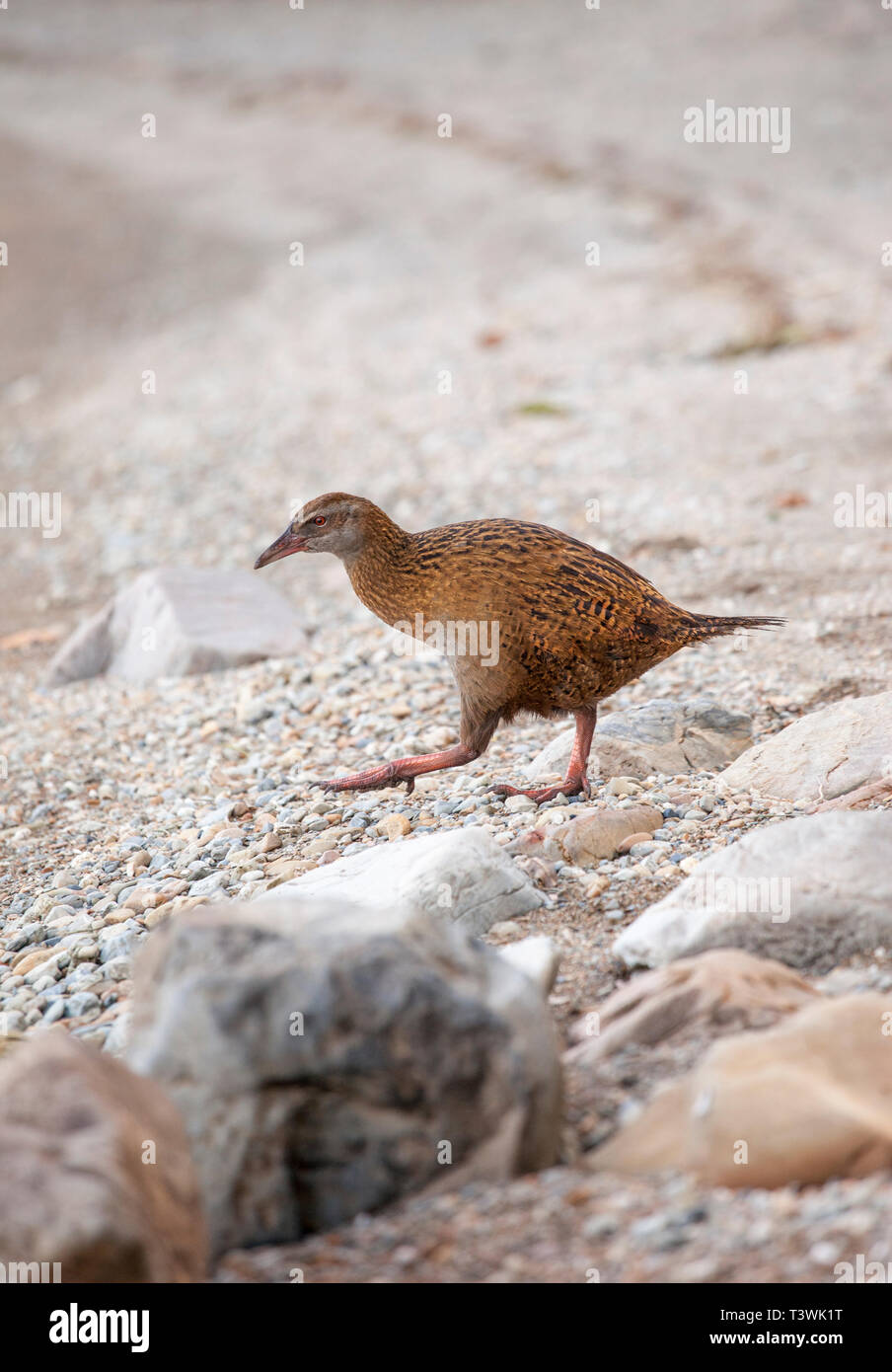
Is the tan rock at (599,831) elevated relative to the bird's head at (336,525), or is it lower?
lower

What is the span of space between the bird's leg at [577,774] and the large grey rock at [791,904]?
1.46 meters

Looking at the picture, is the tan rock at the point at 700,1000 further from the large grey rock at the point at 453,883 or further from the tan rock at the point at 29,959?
the tan rock at the point at 29,959

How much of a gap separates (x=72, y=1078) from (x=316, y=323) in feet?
50.0

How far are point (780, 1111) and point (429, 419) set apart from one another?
1098cm

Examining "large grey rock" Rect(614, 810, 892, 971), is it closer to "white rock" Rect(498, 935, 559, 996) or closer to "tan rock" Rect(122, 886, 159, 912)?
"white rock" Rect(498, 935, 559, 996)

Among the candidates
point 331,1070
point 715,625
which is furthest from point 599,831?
point 331,1070

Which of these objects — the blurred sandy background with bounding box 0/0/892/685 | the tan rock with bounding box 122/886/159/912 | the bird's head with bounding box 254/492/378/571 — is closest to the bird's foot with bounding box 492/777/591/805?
the bird's head with bounding box 254/492/378/571

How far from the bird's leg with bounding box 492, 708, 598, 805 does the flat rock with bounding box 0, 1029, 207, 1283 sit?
2.91m

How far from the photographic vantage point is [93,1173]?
2.78m

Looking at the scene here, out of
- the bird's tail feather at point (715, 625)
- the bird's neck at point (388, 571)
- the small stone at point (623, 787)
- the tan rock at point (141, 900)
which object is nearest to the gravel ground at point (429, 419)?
the tan rock at point (141, 900)

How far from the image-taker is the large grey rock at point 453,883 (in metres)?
4.61

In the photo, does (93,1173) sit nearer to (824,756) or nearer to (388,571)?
(388,571)

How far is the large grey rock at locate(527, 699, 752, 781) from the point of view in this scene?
6.06m

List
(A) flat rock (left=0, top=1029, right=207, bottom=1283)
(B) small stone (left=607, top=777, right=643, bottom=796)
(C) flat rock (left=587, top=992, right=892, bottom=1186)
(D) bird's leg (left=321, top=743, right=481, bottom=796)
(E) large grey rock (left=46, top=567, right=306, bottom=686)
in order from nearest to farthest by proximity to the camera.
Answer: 1. (A) flat rock (left=0, top=1029, right=207, bottom=1283)
2. (C) flat rock (left=587, top=992, right=892, bottom=1186)
3. (B) small stone (left=607, top=777, right=643, bottom=796)
4. (D) bird's leg (left=321, top=743, right=481, bottom=796)
5. (E) large grey rock (left=46, top=567, right=306, bottom=686)
